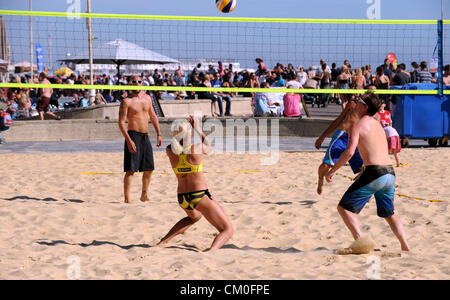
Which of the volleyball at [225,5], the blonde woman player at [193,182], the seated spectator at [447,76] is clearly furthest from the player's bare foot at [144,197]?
the seated spectator at [447,76]

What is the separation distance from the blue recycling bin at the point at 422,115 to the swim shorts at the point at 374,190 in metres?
7.77

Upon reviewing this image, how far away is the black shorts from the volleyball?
3.88 metres

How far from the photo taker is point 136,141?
6906 mm

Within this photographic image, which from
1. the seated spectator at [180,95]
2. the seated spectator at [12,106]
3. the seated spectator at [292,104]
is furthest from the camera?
the seated spectator at [180,95]

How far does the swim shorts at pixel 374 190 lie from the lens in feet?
15.2

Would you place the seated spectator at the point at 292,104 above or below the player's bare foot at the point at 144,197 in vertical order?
above

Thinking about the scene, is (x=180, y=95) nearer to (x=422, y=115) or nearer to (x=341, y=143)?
(x=422, y=115)

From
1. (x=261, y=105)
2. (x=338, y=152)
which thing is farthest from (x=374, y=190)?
(x=261, y=105)

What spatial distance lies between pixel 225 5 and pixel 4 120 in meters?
5.20

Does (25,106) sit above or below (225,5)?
below

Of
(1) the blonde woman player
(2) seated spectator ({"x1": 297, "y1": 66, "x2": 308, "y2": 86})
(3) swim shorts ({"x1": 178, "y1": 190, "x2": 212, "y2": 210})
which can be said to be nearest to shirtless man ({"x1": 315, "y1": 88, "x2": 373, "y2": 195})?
(1) the blonde woman player

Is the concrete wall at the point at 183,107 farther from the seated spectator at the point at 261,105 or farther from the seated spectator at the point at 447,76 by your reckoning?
the seated spectator at the point at 447,76
